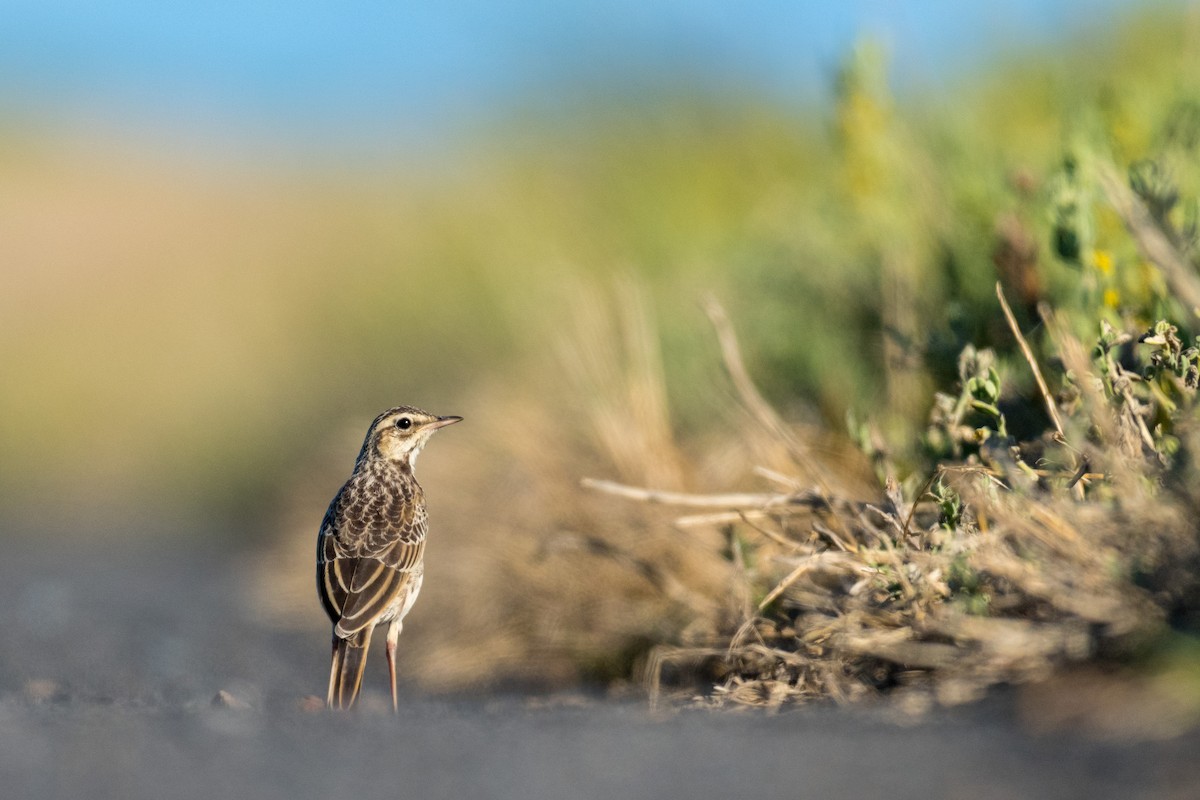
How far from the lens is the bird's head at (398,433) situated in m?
7.26

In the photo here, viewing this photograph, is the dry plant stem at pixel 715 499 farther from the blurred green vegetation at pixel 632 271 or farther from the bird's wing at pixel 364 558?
the bird's wing at pixel 364 558

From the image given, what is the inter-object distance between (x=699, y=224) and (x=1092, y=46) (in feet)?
12.4

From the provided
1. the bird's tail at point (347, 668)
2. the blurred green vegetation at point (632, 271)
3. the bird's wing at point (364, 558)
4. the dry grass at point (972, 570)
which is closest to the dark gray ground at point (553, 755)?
the dry grass at point (972, 570)

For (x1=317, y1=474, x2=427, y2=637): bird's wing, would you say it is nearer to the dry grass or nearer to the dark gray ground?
the dark gray ground

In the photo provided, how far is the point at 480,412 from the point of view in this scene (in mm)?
8625

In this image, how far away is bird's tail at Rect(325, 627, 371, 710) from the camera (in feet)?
19.7

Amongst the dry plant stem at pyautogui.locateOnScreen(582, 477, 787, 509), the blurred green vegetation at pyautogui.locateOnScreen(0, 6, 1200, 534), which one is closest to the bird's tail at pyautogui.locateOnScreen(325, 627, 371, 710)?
the dry plant stem at pyautogui.locateOnScreen(582, 477, 787, 509)

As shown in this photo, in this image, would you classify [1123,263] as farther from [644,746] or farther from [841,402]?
[644,746]

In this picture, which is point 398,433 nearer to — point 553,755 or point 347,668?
point 347,668

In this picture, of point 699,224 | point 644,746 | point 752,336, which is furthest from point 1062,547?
point 699,224

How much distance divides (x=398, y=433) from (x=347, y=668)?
1499mm

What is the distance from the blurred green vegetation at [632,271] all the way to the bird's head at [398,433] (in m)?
1.19

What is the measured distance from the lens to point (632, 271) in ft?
33.9

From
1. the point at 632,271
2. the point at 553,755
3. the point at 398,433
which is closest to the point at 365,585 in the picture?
the point at 398,433
